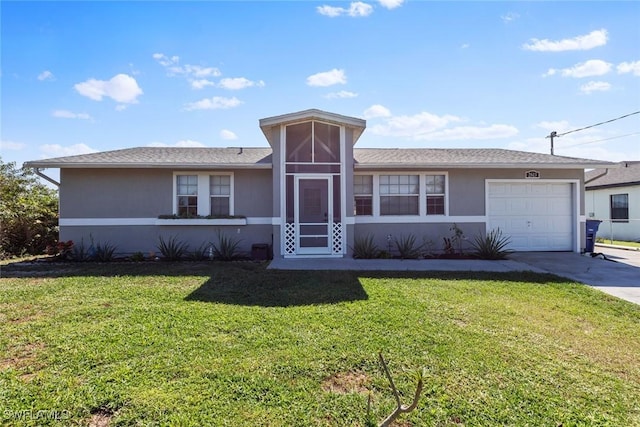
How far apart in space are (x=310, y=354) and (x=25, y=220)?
1274 cm

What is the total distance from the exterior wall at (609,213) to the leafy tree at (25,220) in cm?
2321

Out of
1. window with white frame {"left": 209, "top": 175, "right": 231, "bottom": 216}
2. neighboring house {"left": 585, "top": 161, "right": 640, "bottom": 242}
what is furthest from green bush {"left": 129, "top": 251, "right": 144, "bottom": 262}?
neighboring house {"left": 585, "top": 161, "right": 640, "bottom": 242}

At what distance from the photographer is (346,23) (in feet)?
31.5

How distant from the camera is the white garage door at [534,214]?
1130 centimetres

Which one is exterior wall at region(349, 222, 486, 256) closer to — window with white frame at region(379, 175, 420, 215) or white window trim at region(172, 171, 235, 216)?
window with white frame at region(379, 175, 420, 215)

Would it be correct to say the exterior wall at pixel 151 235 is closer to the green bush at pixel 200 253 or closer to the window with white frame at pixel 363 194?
the green bush at pixel 200 253

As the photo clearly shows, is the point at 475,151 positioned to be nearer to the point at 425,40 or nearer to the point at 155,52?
the point at 425,40

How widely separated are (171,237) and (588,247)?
1380 cm

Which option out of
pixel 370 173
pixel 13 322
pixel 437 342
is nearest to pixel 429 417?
pixel 437 342

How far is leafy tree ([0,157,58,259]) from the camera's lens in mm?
10992

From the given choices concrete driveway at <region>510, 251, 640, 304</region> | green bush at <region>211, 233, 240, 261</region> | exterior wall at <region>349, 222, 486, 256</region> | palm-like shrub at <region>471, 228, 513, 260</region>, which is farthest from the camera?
exterior wall at <region>349, 222, 486, 256</region>

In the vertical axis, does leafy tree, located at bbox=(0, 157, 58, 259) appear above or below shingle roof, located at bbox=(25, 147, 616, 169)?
below

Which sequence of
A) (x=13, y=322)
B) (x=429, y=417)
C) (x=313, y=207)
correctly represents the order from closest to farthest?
1. (x=429, y=417)
2. (x=13, y=322)
3. (x=313, y=207)

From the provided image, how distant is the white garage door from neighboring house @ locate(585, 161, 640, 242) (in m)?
6.20
